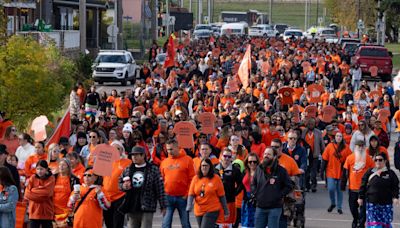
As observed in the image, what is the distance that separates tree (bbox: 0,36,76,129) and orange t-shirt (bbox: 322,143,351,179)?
291 inches

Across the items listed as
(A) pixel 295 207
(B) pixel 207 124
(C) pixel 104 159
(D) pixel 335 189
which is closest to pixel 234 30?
(B) pixel 207 124

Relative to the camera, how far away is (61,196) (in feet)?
47.1

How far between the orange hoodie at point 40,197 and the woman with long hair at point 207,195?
68.8 inches

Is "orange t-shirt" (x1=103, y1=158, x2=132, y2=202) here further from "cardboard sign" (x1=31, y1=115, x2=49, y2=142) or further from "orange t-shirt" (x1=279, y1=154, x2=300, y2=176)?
"cardboard sign" (x1=31, y1=115, x2=49, y2=142)

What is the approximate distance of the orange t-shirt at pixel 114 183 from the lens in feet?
49.0

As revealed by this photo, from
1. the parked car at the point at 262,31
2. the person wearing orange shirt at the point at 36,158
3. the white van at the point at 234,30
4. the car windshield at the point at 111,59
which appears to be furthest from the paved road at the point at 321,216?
the parked car at the point at 262,31

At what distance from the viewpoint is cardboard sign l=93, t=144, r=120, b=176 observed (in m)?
13.8

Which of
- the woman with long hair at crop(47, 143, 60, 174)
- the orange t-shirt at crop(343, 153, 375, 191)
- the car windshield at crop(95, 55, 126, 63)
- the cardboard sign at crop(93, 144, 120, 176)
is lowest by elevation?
the car windshield at crop(95, 55, 126, 63)

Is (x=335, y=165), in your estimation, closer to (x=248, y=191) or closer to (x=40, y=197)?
(x=248, y=191)

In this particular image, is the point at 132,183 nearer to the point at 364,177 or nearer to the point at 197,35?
the point at 364,177

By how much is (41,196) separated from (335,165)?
21.0 ft

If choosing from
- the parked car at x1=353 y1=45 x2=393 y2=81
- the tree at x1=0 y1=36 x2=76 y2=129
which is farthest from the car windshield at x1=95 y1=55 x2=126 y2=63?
the tree at x1=0 y1=36 x2=76 y2=129

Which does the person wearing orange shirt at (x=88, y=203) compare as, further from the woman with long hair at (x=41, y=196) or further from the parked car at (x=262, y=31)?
the parked car at (x=262, y=31)

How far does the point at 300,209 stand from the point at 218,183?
2781 millimetres
